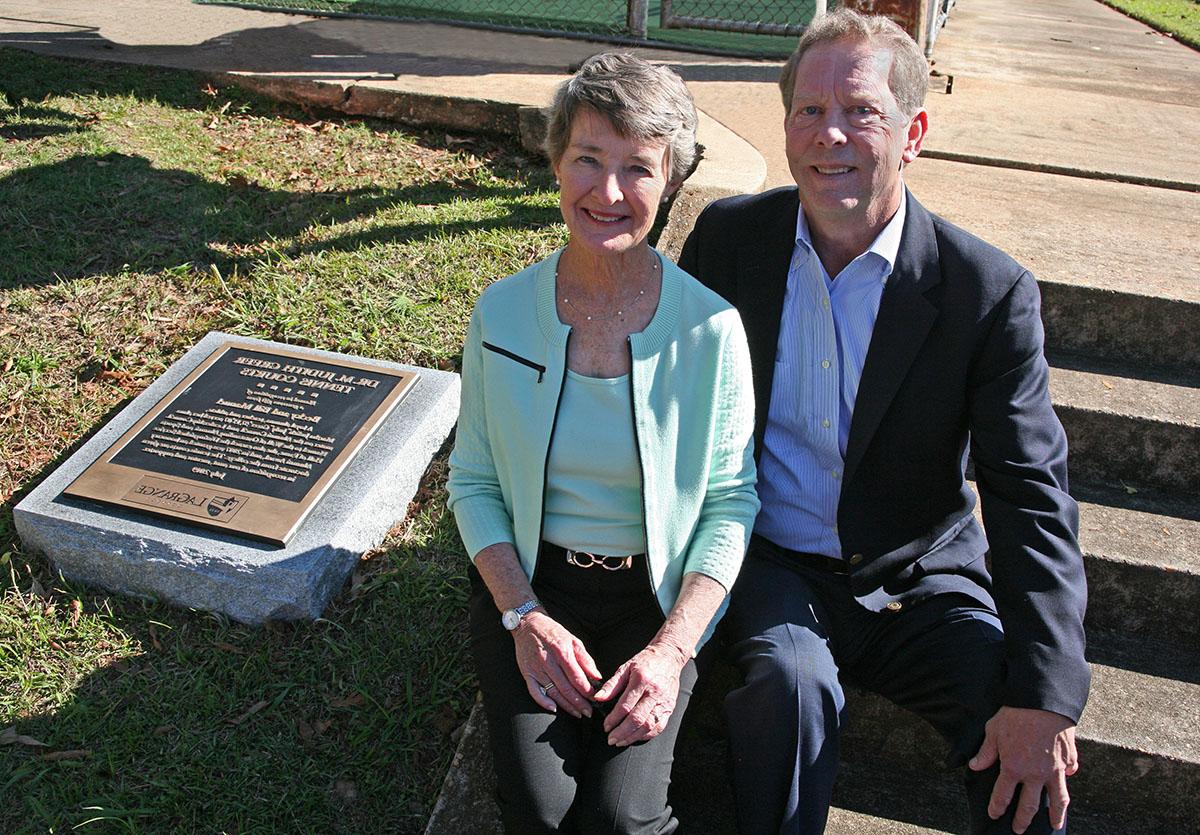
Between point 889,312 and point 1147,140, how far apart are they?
4074 millimetres

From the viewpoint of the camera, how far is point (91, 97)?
5.60 meters

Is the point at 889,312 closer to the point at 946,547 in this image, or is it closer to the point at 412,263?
the point at 946,547

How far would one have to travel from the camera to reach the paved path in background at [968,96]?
3986 mm

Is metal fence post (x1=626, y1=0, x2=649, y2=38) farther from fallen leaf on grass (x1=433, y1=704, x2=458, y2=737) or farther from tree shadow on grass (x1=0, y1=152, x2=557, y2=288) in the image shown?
fallen leaf on grass (x1=433, y1=704, x2=458, y2=737)

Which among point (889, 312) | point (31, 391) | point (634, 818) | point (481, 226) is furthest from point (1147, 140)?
point (31, 391)

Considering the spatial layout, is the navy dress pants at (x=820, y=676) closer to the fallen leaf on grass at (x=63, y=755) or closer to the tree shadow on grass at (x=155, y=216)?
the fallen leaf on grass at (x=63, y=755)

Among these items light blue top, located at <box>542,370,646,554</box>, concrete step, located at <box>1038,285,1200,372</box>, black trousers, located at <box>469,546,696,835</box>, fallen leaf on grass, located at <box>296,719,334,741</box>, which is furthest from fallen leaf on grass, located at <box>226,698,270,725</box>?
concrete step, located at <box>1038,285,1200,372</box>

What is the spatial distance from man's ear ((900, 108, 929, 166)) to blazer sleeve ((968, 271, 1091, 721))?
1.41ft

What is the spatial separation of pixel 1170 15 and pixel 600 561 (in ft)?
43.5

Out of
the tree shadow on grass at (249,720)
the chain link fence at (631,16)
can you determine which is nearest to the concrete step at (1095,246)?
the tree shadow on grass at (249,720)

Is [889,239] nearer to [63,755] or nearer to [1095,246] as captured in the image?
[1095,246]

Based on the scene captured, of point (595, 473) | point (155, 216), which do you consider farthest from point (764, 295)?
point (155, 216)

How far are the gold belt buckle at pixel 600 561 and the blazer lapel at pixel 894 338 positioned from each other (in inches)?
22.2

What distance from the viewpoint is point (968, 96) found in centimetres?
598
